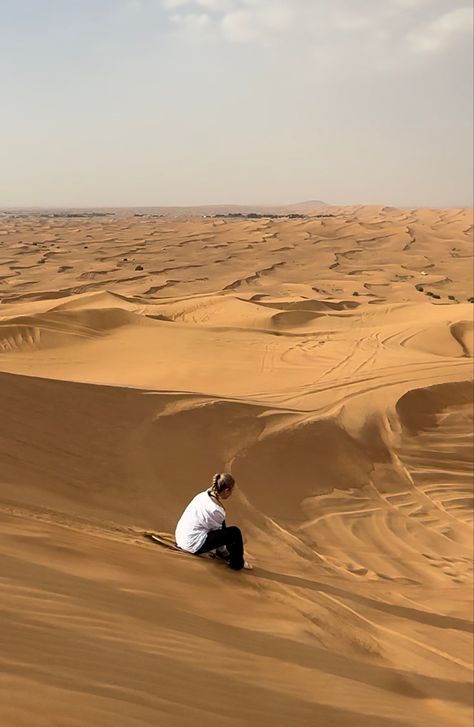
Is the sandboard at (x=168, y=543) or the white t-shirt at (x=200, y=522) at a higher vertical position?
the white t-shirt at (x=200, y=522)

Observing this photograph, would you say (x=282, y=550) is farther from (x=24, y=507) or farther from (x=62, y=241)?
(x=62, y=241)

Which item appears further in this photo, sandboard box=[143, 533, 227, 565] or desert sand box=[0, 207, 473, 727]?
sandboard box=[143, 533, 227, 565]

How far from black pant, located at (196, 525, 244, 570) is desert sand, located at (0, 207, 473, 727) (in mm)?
197

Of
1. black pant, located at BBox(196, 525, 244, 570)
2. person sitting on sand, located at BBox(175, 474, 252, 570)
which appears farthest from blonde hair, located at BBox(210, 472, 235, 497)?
black pant, located at BBox(196, 525, 244, 570)

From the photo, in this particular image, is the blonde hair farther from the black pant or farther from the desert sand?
the desert sand

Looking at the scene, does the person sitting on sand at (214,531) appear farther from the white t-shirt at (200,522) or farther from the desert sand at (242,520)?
the desert sand at (242,520)

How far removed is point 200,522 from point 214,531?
131mm

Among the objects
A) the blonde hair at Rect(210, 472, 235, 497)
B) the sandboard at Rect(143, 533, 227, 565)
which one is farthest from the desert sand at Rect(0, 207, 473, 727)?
the blonde hair at Rect(210, 472, 235, 497)

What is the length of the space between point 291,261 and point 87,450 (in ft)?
112

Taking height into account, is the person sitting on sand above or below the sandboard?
above

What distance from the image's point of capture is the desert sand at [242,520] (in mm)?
2879

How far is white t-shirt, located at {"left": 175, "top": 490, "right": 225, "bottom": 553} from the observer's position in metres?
4.75

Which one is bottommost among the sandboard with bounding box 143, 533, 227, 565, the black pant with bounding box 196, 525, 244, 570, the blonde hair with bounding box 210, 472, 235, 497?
the sandboard with bounding box 143, 533, 227, 565

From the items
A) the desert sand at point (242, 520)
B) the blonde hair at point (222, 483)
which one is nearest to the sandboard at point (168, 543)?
the desert sand at point (242, 520)
